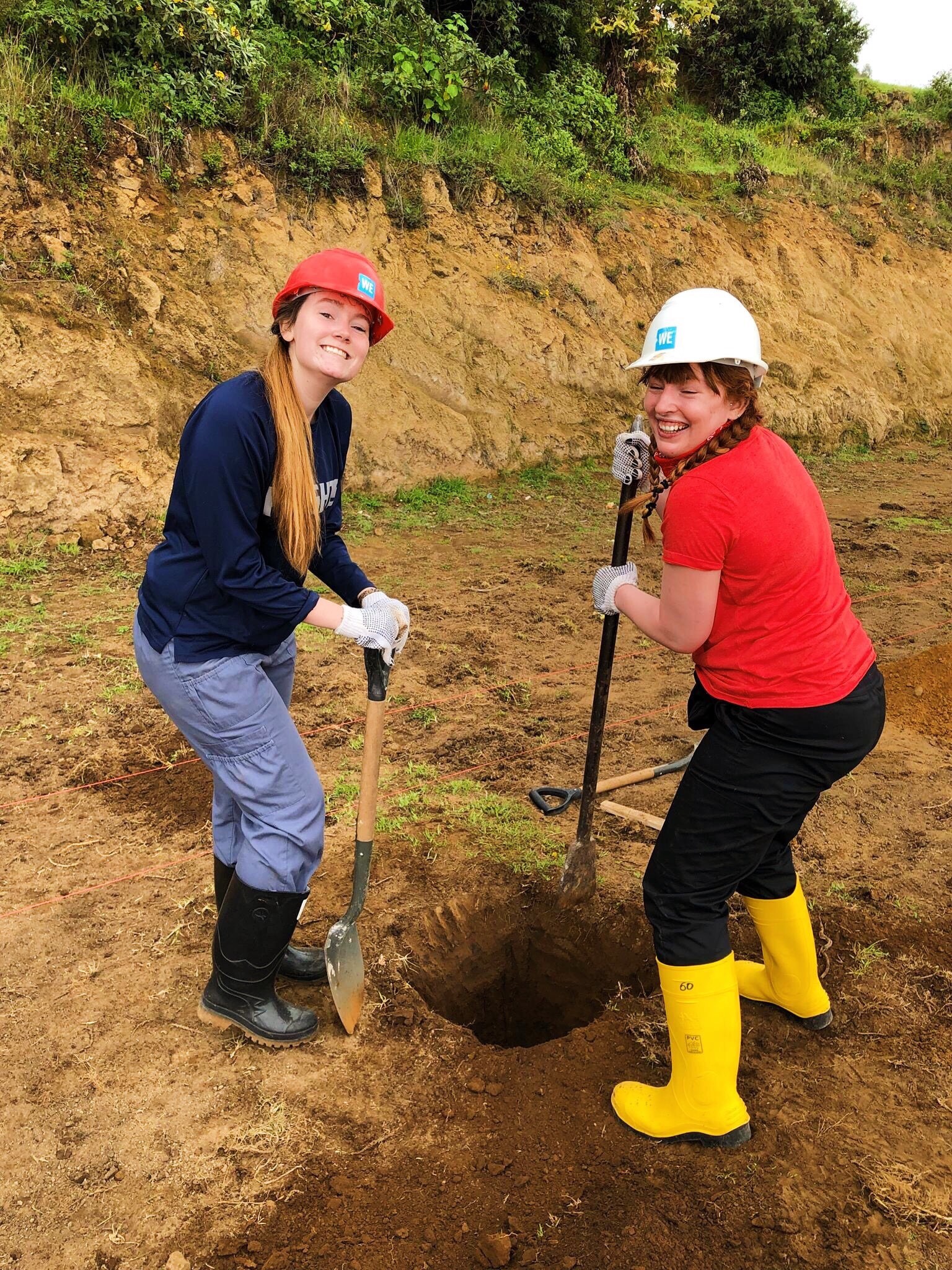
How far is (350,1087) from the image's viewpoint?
2.77 metres

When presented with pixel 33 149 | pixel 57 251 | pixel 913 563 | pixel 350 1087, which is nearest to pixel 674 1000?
pixel 350 1087

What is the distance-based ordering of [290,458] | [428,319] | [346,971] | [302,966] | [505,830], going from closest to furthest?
[290,458], [346,971], [302,966], [505,830], [428,319]

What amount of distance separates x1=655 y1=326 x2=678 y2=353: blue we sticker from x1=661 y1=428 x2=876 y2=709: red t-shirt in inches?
12.2

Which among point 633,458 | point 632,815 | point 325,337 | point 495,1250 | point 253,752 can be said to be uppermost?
point 325,337

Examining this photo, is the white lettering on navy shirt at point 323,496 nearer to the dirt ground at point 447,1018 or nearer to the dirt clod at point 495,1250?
the dirt ground at point 447,1018

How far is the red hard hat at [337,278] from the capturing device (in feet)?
8.11

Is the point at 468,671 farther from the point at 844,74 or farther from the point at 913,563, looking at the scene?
the point at 844,74

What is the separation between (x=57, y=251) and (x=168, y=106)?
5.96ft

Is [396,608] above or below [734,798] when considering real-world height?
above

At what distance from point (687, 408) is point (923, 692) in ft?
12.5

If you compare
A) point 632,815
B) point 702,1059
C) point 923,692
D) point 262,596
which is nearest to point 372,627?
point 262,596

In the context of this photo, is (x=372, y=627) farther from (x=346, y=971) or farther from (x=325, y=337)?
(x=346, y=971)

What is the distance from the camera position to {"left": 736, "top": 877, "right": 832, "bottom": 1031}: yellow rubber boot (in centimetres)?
285

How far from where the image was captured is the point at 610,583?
2.83 m
